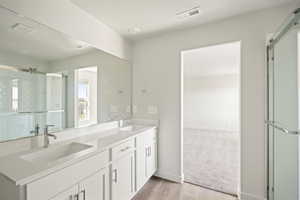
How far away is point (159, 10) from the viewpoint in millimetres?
1852

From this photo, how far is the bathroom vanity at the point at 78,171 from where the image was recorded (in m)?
0.87

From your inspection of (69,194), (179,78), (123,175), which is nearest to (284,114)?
(179,78)

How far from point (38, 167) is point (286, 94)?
224 cm

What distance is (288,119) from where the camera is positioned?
4.91 ft

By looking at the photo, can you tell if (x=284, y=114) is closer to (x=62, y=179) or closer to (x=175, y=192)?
(x=175, y=192)

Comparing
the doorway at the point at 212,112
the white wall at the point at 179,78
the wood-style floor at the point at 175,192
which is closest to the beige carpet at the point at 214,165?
the doorway at the point at 212,112

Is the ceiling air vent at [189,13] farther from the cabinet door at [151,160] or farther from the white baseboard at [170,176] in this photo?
the white baseboard at [170,176]

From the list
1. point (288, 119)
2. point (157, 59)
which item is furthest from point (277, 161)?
point (157, 59)

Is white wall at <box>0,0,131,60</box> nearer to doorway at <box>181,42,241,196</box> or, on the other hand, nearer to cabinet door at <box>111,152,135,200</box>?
cabinet door at <box>111,152,135,200</box>

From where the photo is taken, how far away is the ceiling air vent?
1830 mm

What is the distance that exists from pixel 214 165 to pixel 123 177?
212 centimetres

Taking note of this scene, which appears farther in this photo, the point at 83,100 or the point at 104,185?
the point at 83,100

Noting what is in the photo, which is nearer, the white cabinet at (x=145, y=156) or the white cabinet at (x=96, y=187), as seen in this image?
the white cabinet at (x=96, y=187)

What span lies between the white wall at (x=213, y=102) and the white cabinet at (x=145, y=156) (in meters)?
4.67
